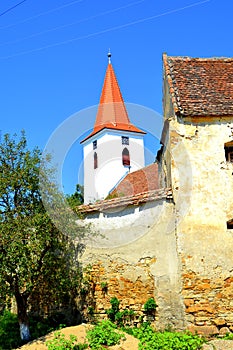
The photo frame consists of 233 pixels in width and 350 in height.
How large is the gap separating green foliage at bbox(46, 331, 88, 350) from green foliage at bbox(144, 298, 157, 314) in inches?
83.3

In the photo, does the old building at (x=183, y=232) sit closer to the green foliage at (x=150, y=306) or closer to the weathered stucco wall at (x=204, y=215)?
the weathered stucco wall at (x=204, y=215)

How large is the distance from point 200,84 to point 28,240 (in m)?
7.46

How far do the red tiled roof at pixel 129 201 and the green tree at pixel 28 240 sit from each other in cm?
79

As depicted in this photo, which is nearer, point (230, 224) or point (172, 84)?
point (230, 224)

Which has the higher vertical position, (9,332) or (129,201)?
(129,201)

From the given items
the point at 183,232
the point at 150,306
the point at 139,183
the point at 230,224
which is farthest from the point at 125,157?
the point at 150,306

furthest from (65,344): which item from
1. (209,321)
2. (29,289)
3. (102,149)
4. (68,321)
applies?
(102,149)

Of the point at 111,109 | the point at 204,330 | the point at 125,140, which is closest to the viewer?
the point at 204,330

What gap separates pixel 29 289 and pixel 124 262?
2.74 metres

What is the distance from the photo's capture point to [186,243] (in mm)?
10648

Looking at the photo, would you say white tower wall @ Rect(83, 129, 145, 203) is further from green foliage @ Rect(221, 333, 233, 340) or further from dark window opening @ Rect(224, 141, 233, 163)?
green foliage @ Rect(221, 333, 233, 340)

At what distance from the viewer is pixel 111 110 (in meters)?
43.1

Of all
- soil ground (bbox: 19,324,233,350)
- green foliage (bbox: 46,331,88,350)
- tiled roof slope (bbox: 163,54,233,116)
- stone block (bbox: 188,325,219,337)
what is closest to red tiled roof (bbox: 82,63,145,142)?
tiled roof slope (bbox: 163,54,233,116)

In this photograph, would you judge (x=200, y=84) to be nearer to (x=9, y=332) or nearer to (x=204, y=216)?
(x=204, y=216)
